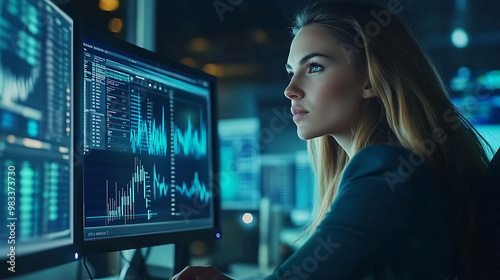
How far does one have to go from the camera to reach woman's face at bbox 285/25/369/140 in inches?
44.1

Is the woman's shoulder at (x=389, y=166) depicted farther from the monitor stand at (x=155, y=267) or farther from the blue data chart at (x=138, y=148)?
the monitor stand at (x=155, y=267)

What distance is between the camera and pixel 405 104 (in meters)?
1.03

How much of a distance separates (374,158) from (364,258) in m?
0.18

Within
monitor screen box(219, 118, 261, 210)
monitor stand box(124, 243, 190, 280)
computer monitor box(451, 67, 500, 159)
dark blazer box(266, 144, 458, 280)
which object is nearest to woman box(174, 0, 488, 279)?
dark blazer box(266, 144, 458, 280)

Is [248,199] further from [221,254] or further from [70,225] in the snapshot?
[70,225]

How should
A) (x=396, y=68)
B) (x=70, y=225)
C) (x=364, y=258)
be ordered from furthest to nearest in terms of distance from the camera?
(x=396, y=68) → (x=70, y=225) → (x=364, y=258)

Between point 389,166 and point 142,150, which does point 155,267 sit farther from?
point 389,166

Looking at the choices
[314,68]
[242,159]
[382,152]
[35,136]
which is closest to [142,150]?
[35,136]

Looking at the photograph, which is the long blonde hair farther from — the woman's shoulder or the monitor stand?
the monitor stand

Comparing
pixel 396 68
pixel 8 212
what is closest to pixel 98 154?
pixel 8 212

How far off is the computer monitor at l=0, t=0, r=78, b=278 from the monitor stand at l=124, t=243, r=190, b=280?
38cm

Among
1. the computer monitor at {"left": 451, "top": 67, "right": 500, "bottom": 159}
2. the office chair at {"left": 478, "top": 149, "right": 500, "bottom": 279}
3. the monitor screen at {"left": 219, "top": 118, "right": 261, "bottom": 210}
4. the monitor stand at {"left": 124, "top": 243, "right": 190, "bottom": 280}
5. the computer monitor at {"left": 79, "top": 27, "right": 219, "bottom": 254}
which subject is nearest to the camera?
the office chair at {"left": 478, "top": 149, "right": 500, "bottom": 279}

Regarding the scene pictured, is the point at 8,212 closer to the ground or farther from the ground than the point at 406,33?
closer to the ground

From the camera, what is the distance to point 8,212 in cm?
83
